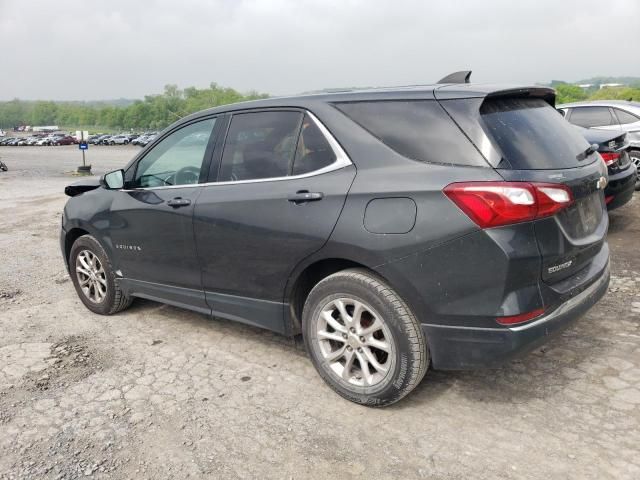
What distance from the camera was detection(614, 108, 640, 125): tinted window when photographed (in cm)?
938

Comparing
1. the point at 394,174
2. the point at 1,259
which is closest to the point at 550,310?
the point at 394,174

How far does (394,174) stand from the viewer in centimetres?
282

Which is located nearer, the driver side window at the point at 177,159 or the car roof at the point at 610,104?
the driver side window at the point at 177,159

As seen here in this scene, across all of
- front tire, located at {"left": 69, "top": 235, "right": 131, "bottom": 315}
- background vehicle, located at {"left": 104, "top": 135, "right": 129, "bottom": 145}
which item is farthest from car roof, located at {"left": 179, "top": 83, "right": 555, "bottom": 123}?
background vehicle, located at {"left": 104, "top": 135, "right": 129, "bottom": 145}

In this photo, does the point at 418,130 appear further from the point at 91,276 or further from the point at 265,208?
the point at 91,276

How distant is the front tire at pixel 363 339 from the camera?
2826 millimetres

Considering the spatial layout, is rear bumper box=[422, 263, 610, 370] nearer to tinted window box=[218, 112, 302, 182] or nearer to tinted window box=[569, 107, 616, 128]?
tinted window box=[218, 112, 302, 182]

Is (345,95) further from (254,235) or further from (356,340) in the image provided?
(356,340)

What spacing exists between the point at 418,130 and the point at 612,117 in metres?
8.32

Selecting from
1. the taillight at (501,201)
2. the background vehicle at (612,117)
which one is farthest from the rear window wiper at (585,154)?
the background vehicle at (612,117)

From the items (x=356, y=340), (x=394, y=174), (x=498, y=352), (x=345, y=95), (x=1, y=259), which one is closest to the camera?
(x=498, y=352)

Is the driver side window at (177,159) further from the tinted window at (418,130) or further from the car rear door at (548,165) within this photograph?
the car rear door at (548,165)

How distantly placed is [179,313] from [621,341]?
3471 mm

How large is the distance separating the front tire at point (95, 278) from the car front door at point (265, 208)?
4.17ft
